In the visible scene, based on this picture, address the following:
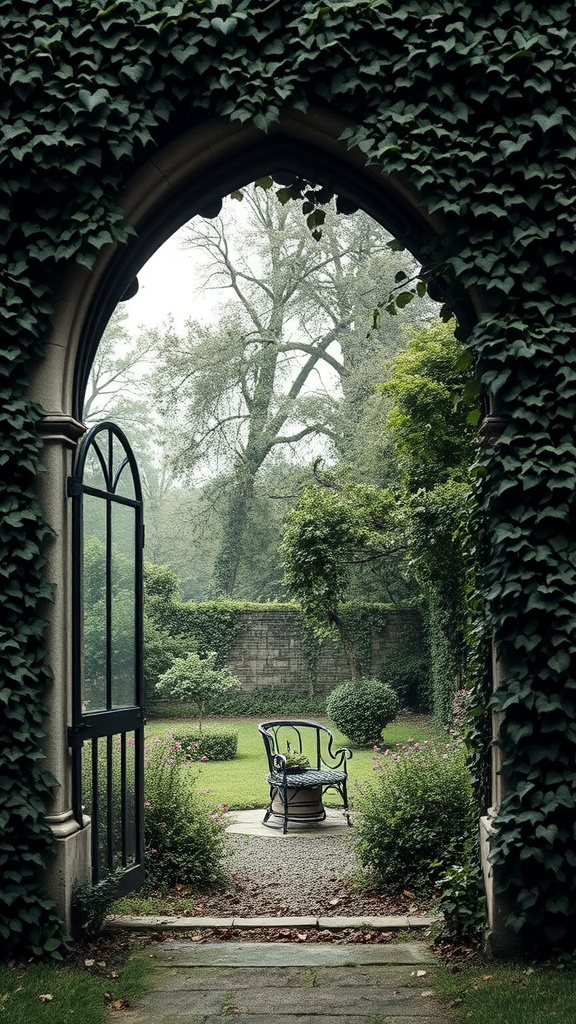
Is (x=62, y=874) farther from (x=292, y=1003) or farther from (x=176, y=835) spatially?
(x=176, y=835)

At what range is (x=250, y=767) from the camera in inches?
508

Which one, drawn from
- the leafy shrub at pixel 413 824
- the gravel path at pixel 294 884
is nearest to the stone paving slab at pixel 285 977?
the gravel path at pixel 294 884

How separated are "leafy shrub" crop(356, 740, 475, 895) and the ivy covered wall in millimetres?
1941

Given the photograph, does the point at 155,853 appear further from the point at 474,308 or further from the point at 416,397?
the point at 416,397

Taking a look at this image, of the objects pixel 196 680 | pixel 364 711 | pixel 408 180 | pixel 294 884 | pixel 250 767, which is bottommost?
pixel 250 767

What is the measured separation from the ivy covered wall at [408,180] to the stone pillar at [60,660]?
70 mm

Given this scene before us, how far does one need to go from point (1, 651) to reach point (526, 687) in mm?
2204

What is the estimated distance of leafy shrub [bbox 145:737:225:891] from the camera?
6285 millimetres

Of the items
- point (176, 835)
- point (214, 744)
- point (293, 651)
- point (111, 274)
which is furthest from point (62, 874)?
point (293, 651)

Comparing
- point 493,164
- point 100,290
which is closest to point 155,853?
point 100,290

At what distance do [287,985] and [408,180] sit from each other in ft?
11.1

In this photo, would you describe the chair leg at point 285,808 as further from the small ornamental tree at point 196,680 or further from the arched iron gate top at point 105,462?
the small ornamental tree at point 196,680

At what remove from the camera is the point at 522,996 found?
3.65 m

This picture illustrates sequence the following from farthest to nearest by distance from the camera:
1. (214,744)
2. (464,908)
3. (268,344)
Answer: (268,344)
(214,744)
(464,908)
